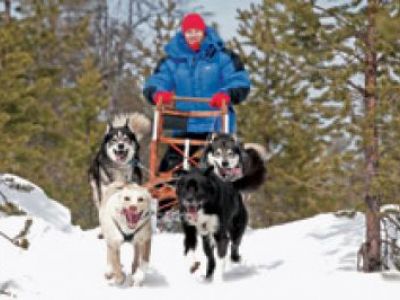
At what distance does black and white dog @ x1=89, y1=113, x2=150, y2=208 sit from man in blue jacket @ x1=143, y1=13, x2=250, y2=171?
435 millimetres

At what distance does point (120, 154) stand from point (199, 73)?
1.50 metres

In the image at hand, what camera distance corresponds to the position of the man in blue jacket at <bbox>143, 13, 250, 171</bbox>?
921 cm

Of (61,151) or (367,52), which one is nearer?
(367,52)

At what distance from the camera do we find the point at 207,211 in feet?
21.5

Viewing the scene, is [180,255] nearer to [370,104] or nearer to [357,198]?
[357,198]

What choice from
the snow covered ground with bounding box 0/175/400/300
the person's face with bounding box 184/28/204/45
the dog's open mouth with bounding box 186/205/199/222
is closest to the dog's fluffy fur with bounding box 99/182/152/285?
the snow covered ground with bounding box 0/175/400/300

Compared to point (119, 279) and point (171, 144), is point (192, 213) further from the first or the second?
point (171, 144)

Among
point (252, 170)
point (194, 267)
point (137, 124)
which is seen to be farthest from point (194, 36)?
point (194, 267)

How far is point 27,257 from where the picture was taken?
7.39 metres

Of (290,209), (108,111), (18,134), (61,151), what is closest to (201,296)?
(18,134)

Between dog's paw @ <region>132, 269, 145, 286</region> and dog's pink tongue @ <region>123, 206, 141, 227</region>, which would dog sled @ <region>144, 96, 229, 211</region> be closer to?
dog's paw @ <region>132, 269, 145, 286</region>

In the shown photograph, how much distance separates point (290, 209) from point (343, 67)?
45.4ft

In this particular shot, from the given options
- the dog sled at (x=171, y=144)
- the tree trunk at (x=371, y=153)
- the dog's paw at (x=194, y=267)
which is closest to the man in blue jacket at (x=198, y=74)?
the dog sled at (x=171, y=144)

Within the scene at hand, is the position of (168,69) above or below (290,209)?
above
